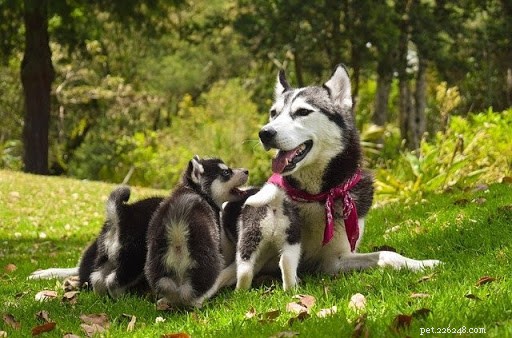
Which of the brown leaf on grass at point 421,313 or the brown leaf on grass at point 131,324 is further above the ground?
the brown leaf on grass at point 421,313

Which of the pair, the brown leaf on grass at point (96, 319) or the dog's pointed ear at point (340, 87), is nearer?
the brown leaf on grass at point (96, 319)

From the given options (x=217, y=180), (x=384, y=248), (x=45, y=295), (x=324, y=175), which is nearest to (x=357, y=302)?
(x=324, y=175)

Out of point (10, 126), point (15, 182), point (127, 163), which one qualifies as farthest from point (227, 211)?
point (10, 126)

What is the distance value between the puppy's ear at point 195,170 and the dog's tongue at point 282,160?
89cm

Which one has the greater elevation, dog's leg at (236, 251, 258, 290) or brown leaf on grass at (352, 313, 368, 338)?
brown leaf on grass at (352, 313, 368, 338)

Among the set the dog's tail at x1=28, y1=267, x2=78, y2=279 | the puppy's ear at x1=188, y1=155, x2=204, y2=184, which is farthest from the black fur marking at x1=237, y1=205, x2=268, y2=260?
the dog's tail at x1=28, y1=267, x2=78, y2=279

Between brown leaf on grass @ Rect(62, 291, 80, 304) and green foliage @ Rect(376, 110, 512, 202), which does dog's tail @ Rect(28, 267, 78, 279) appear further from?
green foliage @ Rect(376, 110, 512, 202)

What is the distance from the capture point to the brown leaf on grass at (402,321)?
12.2 ft

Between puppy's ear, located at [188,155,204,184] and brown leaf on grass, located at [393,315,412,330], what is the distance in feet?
8.01

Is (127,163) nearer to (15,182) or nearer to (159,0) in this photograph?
(159,0)

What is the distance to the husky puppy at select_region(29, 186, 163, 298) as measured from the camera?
18.0 ft

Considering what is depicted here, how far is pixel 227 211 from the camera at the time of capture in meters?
5.69

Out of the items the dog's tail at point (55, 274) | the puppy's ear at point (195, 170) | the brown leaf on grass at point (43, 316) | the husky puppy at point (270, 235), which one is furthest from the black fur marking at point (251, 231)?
the dog's tail at point (55, 274)

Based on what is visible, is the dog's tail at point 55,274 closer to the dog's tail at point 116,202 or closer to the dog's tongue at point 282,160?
the dog's tail at point 116,202
